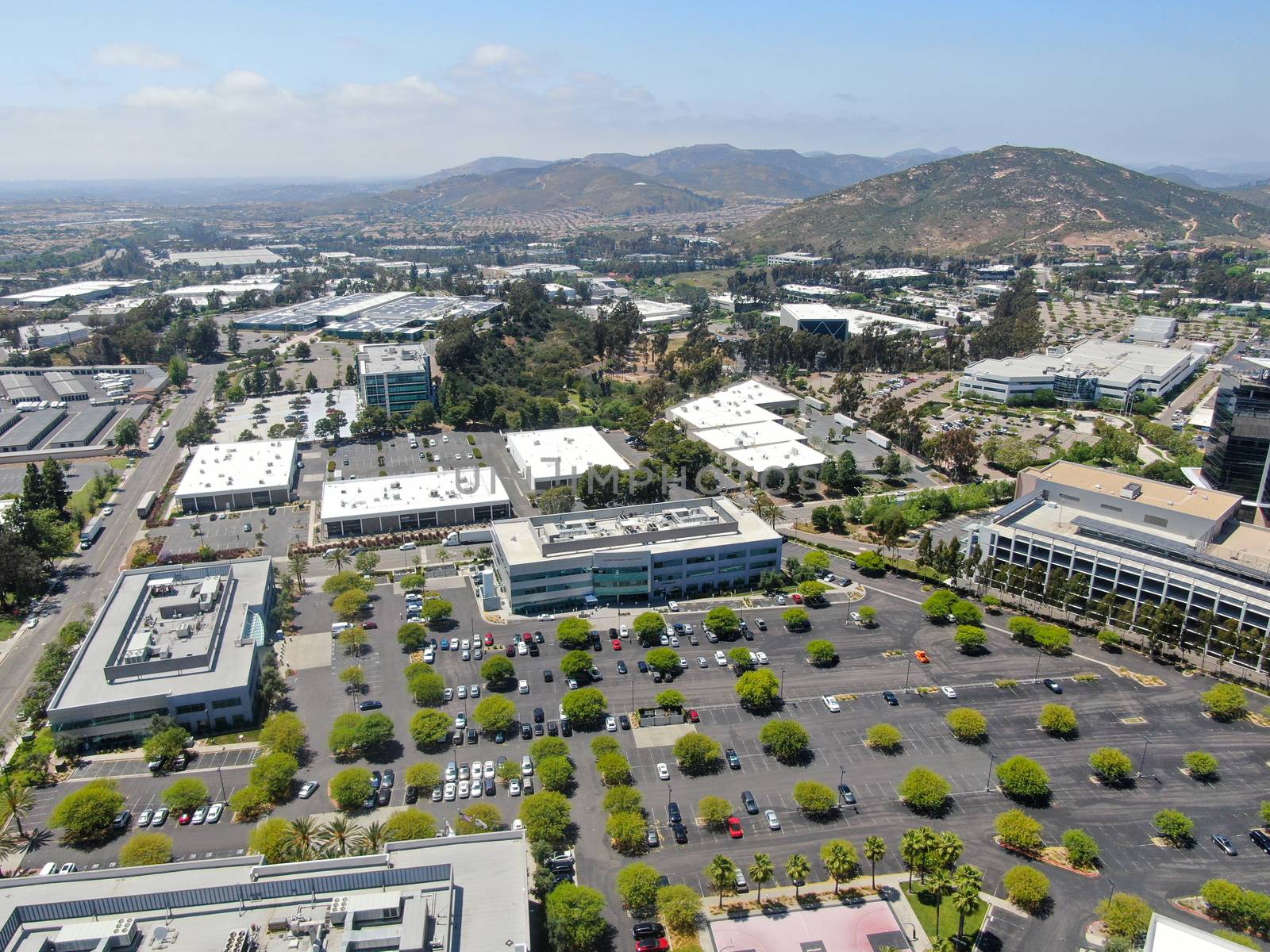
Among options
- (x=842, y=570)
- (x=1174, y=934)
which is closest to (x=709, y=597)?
(x=842, y=570)

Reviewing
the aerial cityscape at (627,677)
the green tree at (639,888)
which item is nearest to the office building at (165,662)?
the aerial cityscape at (627,677)

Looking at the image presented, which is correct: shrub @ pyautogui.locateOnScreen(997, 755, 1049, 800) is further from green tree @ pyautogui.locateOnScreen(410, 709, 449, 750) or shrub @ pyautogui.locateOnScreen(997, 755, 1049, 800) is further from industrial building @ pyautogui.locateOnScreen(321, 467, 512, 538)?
industrial building @ pyautogui.locateOnScreen(321, 467, 512, 538)

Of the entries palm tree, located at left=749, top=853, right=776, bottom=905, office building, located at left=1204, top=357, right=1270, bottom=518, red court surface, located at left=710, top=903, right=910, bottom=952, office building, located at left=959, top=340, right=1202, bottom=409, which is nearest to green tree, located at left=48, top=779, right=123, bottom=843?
red court surface, located at left=710, top=903, right=910, bottom=952

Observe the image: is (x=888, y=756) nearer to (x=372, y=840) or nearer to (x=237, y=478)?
(x=372, y=840)

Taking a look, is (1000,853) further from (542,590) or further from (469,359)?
(469,359)

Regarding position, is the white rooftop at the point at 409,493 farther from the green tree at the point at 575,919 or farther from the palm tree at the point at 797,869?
the palm tree at the point at 797,869

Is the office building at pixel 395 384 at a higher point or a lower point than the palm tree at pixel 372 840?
higher

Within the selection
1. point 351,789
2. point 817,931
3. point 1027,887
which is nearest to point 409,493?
point 351,789
